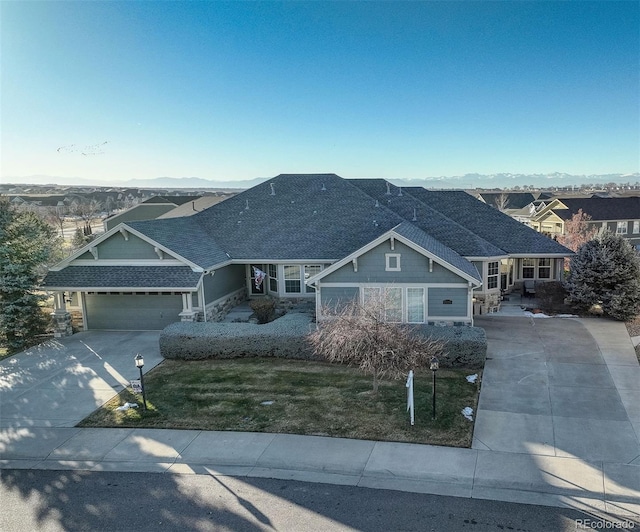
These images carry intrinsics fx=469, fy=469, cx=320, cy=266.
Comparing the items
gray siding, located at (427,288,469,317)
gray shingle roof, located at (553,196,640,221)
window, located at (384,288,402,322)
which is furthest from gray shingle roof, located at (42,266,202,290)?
gray shingle roof, located at (553,196,640,221)

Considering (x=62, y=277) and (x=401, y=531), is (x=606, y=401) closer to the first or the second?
(x=401, y=531)

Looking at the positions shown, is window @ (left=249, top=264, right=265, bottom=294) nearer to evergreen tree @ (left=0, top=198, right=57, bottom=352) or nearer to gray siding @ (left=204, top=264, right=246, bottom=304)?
gray siding @ (left=204, top=264, right=246, bottom=304)

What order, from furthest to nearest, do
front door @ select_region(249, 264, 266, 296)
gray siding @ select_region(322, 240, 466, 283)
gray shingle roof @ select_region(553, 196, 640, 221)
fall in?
gray shingle roof @ select_region(553, 196, 640, 221), front door @ select_region(249, 264, 266, 296), gray siding @ select_region(322, 240, 466, 283)

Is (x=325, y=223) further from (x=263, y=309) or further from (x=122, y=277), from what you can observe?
(x=122, y=277)

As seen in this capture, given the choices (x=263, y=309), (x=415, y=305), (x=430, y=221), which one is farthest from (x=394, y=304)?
(x=430, y=221)

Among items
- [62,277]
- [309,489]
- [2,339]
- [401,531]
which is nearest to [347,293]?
[309,489]

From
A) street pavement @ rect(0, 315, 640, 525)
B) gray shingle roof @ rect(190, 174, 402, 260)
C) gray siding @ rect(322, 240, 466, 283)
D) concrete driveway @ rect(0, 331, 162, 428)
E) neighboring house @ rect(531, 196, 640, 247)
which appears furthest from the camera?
neighboring house @ rect(531, 196, 640, 247)
